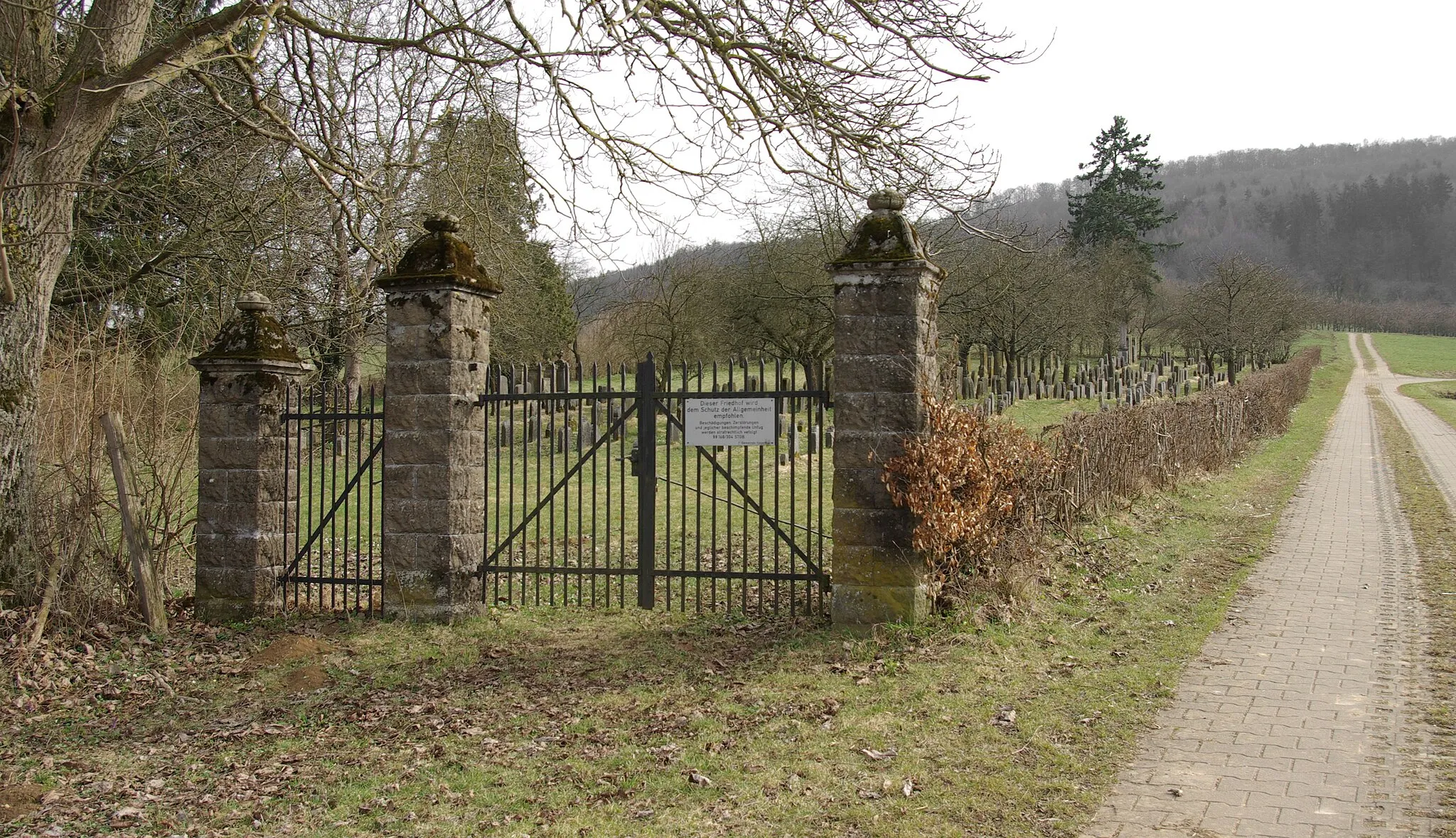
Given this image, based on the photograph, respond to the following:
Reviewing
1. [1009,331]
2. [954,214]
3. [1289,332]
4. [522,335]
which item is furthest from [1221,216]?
[954,214]

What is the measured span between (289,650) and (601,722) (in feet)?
8.59

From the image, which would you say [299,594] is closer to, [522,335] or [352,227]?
[352,227]

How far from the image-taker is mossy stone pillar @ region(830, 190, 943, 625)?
6.34 meters

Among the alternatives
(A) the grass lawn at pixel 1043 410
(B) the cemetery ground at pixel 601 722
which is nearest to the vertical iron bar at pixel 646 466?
(B) the cemetery ground at pixel 601 722

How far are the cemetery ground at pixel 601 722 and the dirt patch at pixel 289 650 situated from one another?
3cm

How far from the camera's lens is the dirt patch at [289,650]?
21.0 ft

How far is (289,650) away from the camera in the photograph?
6.51m

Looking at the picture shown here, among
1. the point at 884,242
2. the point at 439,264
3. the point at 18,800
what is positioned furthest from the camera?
the point at 439,264

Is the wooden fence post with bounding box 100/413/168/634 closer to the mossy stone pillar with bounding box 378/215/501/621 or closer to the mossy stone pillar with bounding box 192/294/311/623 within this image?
the mossy stone pillar with bounding box 192/294/311/623

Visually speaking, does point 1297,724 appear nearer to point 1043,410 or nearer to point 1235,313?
point 1043,410

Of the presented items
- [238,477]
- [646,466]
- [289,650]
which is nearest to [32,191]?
[238,477]

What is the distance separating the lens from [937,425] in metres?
6.48

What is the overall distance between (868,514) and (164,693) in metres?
4.48

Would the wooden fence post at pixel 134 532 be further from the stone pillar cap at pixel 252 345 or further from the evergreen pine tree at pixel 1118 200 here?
the evergreen pine tree at pixel 1118 200
